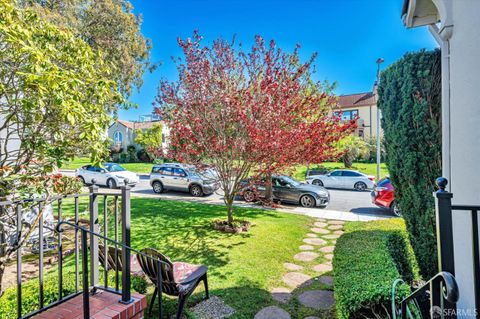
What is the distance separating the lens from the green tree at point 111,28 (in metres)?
9.68

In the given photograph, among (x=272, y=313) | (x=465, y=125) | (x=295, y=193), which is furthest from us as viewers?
(x=295, y=193)

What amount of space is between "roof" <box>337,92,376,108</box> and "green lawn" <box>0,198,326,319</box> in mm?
29838

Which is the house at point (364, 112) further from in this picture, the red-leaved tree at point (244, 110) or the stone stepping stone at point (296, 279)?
the stone stepping stone at point (296, 279)

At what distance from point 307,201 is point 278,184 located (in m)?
1.55

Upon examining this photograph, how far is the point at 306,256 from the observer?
18.8ft

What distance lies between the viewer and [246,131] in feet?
21.1

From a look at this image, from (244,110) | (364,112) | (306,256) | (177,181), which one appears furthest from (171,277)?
(364,112)

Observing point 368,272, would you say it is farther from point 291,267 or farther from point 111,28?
point 111,28

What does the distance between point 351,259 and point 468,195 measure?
1606 millimetres

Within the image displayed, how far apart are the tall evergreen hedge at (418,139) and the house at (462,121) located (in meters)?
0.77

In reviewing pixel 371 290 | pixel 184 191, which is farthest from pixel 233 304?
pixel 184 191

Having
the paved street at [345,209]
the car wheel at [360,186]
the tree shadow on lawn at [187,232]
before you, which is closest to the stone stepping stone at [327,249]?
the tree shadow on lawn at [187,232]

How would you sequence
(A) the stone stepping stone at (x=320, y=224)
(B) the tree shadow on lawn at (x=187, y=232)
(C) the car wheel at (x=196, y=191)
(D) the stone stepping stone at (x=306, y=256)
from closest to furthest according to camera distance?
(D) the stone stepping stone at (x=306, y=256), (B) the tree shadow on lawn at (x=187, y=232), (A) the stone stepping stone at (x=320, y=224), (C) the car wheel at (x=196, y=191)

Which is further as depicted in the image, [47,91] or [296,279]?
[296,279]
